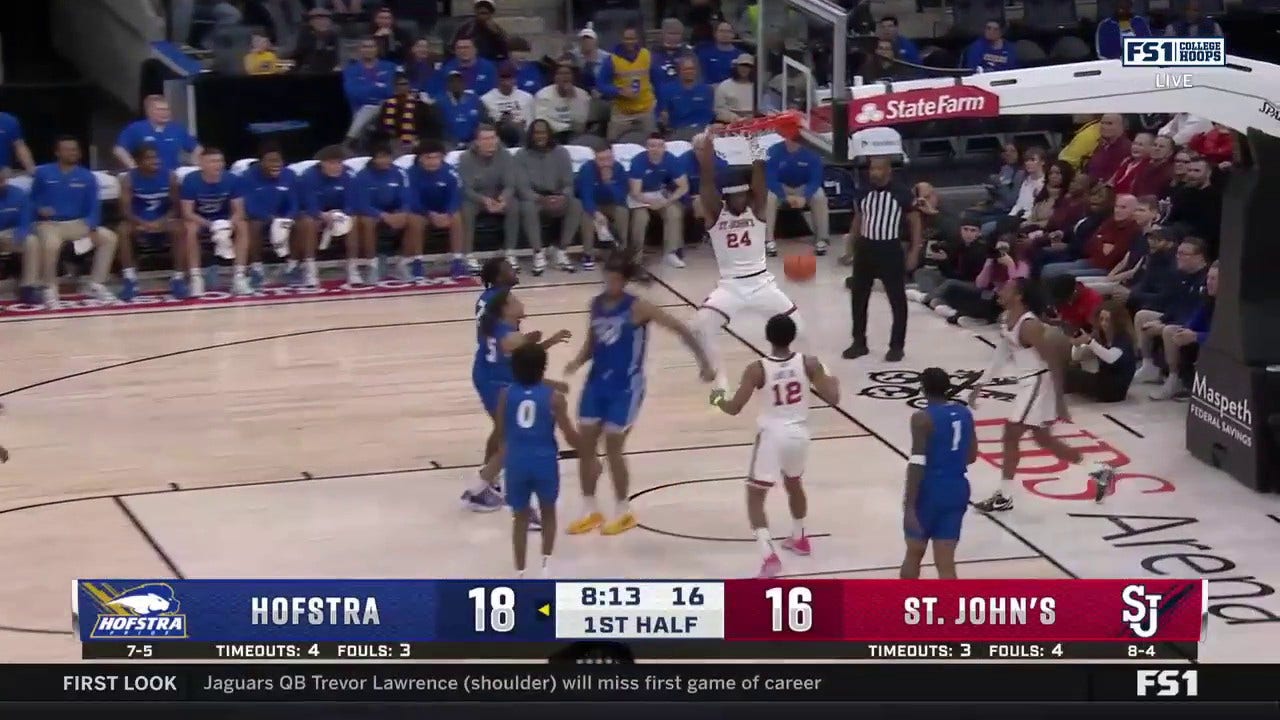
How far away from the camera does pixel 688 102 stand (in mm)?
20781

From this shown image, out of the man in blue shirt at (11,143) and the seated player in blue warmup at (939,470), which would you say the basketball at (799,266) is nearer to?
the seated player in blue warmup at (939,470)

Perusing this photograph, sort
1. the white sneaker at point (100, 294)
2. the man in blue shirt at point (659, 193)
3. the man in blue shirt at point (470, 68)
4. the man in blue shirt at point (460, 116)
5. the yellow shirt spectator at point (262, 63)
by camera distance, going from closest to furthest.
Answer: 1. the white sneaker at point (100, 294)
2. the man in blue shirt at point (659, 193)
3. the man in blue shirt at point (460, 116)
4. the man in blue shirt at point (470, 68)
5. the yellow shirt spectator at point (262, 63)

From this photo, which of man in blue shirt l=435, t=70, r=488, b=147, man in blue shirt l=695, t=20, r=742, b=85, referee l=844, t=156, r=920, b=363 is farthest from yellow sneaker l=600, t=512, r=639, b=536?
man in blue shirt l=695, t=20, r=742, b=85

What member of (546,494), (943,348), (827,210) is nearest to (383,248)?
Answer: (827,210)

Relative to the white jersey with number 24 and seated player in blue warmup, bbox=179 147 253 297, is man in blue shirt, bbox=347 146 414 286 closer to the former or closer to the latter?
seated player in blue warmup, bbox=179 147 253 297

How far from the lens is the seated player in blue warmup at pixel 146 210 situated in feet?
59.9

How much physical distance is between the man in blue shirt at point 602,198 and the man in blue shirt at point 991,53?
436 cm

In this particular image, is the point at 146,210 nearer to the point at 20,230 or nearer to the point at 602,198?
the point at 20,230

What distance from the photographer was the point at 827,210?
1998cm

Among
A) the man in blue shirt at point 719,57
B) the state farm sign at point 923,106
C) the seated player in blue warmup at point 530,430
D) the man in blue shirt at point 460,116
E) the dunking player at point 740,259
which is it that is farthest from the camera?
the man in blue shirt at point 719,57

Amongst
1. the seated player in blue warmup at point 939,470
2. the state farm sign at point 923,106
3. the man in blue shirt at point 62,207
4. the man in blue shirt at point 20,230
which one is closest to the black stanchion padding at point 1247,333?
the state farm sign at point 923,106

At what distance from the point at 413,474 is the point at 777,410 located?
10.6ft
